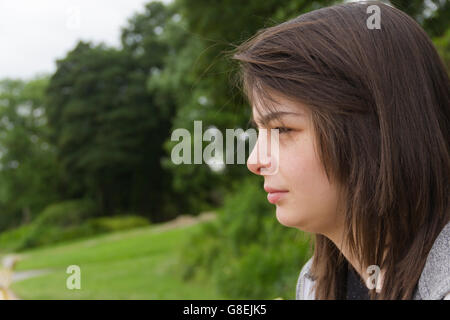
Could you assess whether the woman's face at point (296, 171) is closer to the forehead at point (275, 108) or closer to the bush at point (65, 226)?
the forehead at point (275, 108)

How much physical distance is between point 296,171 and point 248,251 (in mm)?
5193

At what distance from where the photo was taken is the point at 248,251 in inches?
249

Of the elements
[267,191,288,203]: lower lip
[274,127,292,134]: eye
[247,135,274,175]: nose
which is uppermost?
[274,127,292,134]: eye

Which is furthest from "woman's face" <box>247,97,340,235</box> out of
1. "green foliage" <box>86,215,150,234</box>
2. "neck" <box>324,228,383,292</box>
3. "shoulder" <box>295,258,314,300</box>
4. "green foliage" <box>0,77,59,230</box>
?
"green foliage" <box>0,77,59,230</box>

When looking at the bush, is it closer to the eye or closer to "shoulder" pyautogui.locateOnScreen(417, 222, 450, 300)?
the eye

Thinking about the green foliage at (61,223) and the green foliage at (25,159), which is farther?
the green foliage at (25,159)

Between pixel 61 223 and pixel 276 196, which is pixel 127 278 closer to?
pixel 276 196

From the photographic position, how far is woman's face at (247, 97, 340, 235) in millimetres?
1234

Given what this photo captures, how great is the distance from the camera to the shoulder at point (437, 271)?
105cm

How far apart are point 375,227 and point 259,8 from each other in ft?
22.0

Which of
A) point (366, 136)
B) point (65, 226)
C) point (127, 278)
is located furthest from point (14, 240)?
point (366, 136)

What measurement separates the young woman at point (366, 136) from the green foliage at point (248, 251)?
123 inches

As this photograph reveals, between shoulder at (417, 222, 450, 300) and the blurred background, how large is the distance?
129 inches

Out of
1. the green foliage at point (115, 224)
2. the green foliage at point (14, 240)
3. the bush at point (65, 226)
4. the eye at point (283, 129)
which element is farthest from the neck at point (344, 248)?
the green foliage at point (14, 240)
